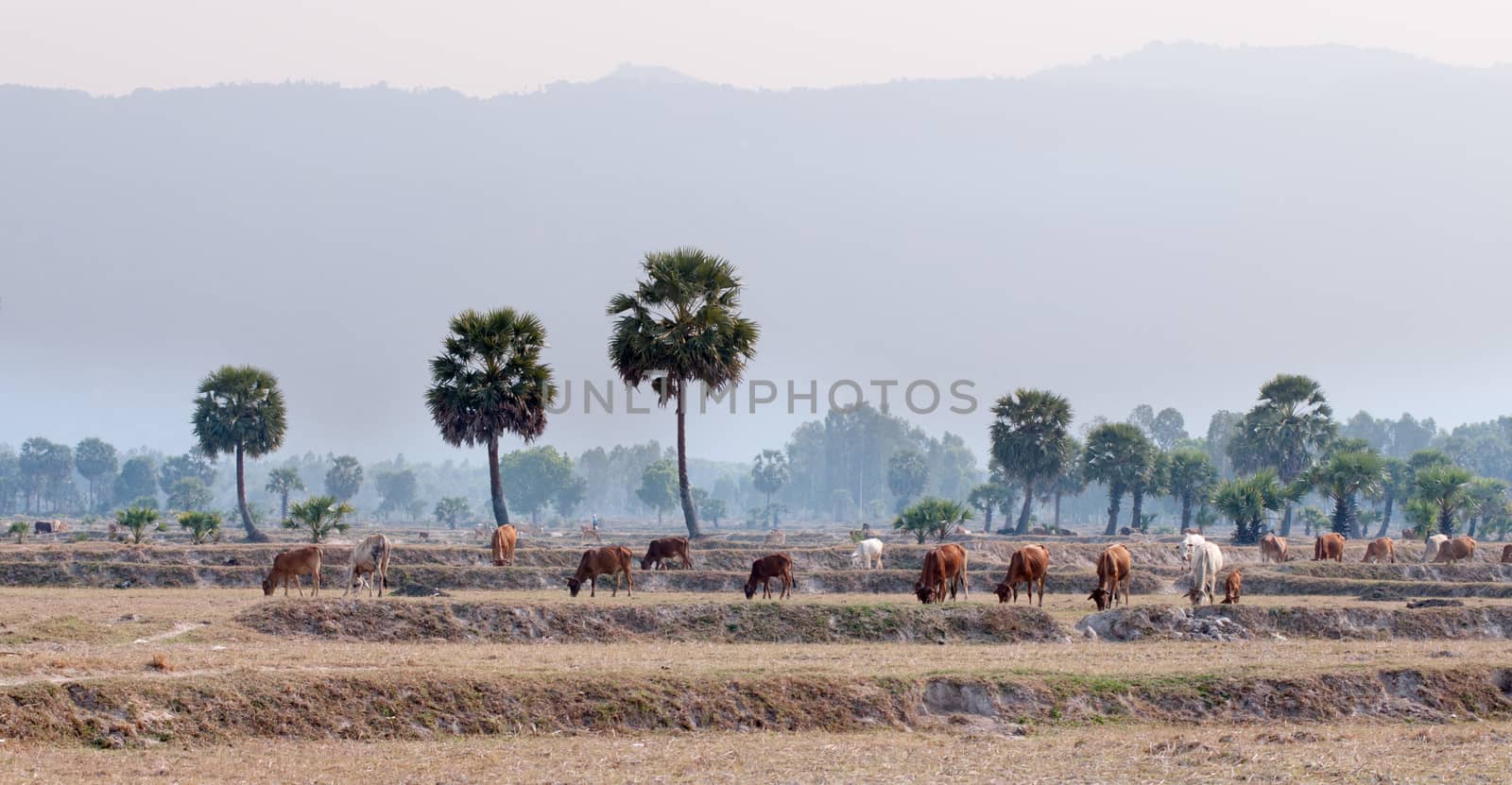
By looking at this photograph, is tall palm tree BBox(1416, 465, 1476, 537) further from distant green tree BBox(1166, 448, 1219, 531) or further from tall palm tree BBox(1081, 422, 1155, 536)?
distant green tree BBox(1166, 448, 1219, 531)

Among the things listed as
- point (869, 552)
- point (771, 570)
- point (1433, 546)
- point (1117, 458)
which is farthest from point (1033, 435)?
point (771, 570)

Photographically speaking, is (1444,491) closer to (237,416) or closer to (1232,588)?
(1232,588)

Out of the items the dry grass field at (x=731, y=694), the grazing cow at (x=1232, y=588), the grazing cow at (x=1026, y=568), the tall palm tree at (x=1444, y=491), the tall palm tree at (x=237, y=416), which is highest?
the tall palm tree at (x=237, y=416)

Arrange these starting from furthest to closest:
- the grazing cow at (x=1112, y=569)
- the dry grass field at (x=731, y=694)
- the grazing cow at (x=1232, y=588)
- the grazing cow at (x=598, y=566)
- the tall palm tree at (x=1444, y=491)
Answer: the tall palm tree at (x=1444, y=491) → the grazing cow at (x=598, y=566) → the grazing cow at (x=1232, y=588) → the grazing cow at (x=1112, y=569) → the dry grass field at (x=731, y=694)

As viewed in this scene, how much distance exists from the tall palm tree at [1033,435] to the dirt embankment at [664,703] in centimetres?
7768

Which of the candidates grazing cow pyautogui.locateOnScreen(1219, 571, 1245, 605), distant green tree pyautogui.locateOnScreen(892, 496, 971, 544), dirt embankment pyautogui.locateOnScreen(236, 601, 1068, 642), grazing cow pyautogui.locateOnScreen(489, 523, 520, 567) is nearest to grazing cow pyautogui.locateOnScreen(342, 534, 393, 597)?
dirt embankment pyautogui.locateOnScreen(236, 601, 1068, 642)

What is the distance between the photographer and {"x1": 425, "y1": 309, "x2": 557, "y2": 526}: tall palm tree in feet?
209

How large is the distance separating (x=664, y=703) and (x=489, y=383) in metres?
41.9

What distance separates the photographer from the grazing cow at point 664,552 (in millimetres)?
52406

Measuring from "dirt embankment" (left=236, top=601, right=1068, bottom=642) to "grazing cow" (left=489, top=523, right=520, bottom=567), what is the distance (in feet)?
56.5

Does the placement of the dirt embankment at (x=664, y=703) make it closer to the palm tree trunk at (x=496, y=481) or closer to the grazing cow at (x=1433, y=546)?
the palm tree trunk at (x=496, y=481)

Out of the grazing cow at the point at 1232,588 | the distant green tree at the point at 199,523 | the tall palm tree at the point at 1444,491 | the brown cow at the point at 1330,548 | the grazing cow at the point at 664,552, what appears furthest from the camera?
the tall palm tree at the point at 1444,491

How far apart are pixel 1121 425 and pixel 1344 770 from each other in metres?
97.2

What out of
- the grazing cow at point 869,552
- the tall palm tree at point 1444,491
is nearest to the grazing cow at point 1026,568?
the grazing cow at point 869,552
